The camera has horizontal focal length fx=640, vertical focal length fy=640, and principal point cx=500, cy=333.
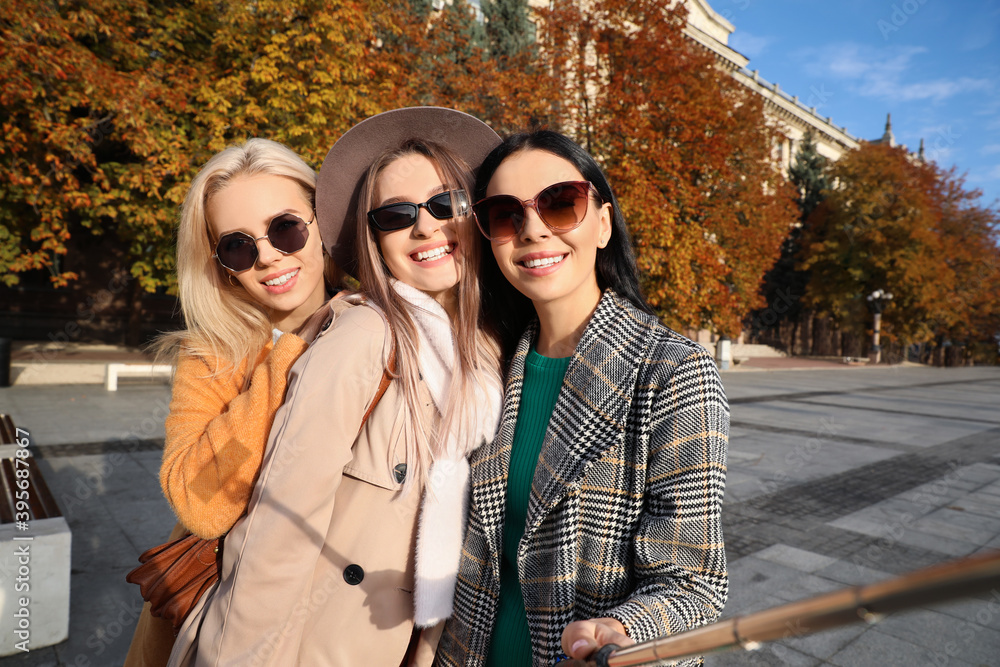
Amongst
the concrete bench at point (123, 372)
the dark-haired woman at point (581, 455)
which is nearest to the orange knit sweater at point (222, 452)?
the dark-haired woman at point (581, 455)

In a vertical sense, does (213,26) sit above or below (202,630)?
above

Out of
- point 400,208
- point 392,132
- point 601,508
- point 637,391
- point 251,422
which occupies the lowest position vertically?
point 601,508

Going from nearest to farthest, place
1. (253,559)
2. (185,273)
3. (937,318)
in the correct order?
(253,559) → (185,273) → (937,318)

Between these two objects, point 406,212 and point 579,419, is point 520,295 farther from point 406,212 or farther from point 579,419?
point 579,419

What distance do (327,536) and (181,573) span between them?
0.39 meters

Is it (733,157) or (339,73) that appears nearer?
(339,73)

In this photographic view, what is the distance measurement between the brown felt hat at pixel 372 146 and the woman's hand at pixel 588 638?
4.89ft

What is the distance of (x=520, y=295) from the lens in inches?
83.7

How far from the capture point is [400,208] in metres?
1.93

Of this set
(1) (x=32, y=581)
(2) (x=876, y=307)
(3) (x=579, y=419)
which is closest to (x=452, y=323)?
(3) (x=579, y=419)

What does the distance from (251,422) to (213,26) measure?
39.6 feet

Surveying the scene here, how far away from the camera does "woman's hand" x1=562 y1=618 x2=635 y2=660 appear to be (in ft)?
3.49

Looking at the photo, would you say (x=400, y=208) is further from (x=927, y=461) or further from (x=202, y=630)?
(x=927, y=461)

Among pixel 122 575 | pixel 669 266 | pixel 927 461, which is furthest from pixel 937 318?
pixel 122 575
